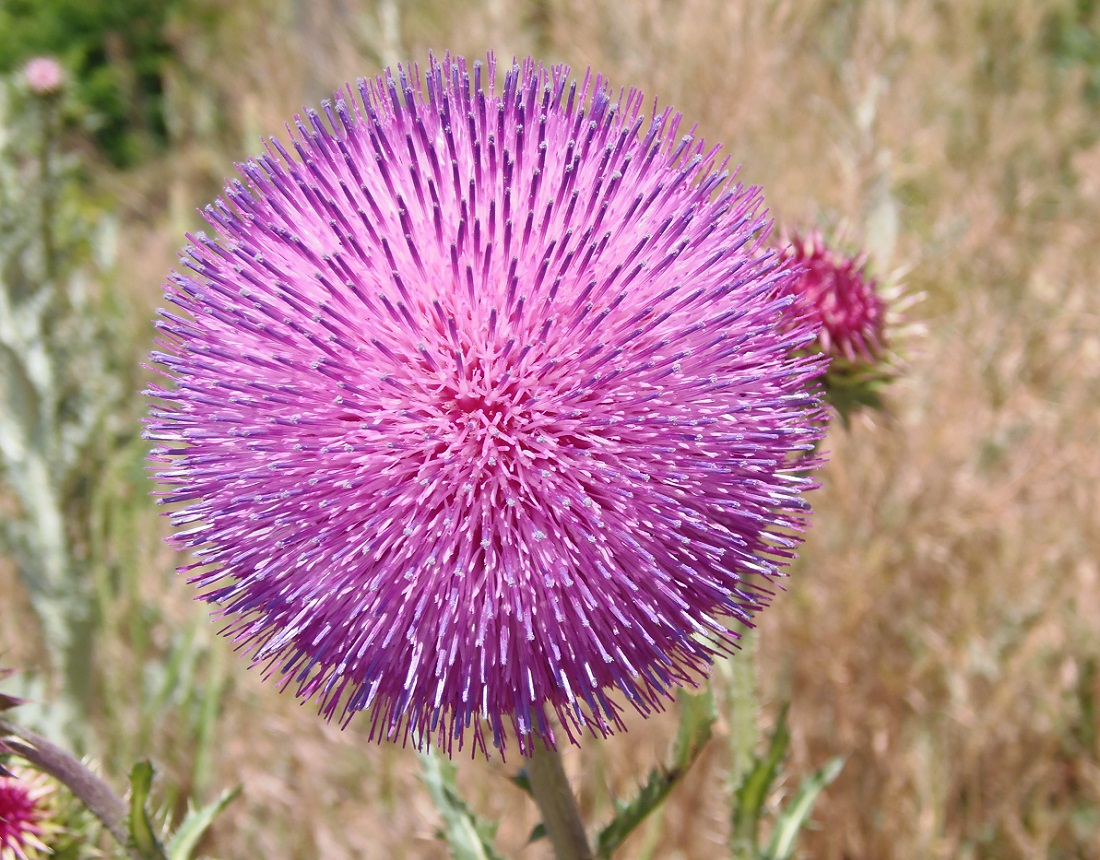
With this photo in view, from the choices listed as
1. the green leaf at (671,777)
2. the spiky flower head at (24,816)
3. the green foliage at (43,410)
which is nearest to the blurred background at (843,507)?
the green foliage at (43,410)

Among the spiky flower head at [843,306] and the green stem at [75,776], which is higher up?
the spiky flower head at [843,306]

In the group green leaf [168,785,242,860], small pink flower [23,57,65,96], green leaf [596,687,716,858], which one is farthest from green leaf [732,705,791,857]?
small pink flower [23,57,65,96]

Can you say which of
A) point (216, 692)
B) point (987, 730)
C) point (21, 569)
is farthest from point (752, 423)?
point (21, 569)

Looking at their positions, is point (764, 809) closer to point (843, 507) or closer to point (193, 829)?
point (193, 829)

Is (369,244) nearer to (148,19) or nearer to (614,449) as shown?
(614,449)

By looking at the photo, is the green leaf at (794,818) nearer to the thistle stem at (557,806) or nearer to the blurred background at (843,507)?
the blurred background at (843,507)

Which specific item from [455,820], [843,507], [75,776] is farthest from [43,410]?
[843,507]
